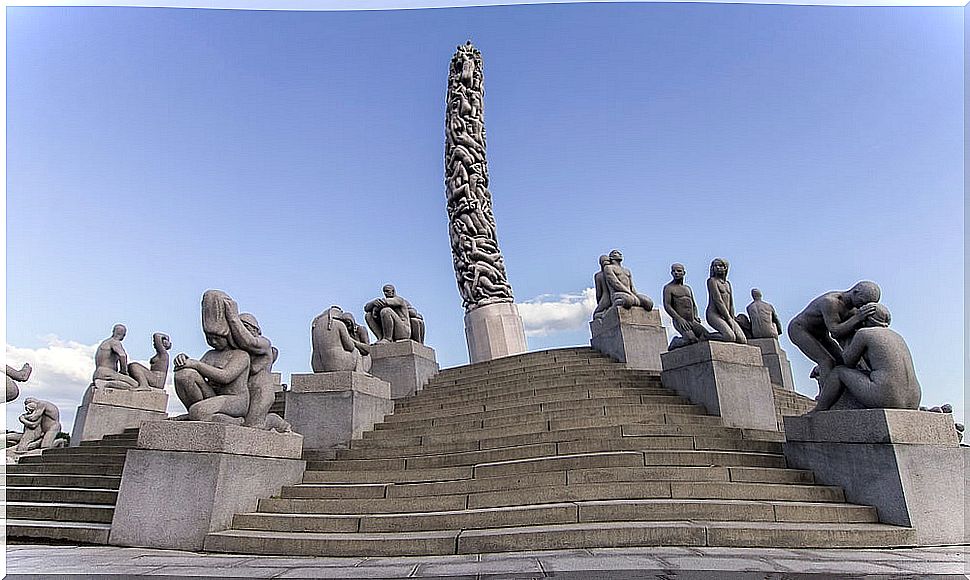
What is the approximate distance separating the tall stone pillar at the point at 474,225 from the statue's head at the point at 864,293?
626 inches

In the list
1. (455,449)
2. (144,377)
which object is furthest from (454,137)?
(455,449)

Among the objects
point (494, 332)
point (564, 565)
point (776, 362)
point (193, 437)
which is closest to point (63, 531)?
point (193, 437)

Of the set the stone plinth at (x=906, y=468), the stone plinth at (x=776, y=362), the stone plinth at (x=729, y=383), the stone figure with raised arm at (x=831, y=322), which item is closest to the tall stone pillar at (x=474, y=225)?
the stone plinth at (x=776, y=362)

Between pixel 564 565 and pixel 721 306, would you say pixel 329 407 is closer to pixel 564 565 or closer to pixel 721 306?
pixel 564 565

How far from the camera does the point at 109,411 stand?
1279 centimetres

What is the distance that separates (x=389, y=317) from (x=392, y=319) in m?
0.09

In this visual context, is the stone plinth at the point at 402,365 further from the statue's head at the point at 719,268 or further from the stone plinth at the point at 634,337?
the statue's head at the point at 719,268

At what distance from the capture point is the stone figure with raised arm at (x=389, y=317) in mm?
14930

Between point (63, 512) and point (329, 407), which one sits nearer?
point (63, 512)

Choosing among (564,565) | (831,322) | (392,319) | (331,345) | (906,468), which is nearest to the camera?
(564,565)

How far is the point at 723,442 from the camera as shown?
7801 millimetres

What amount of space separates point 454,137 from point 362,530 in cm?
2281

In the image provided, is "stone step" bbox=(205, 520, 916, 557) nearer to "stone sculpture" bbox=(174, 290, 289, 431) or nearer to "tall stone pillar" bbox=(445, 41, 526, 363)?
"stone sculpture" bbox=(174, 290, 289, 431)

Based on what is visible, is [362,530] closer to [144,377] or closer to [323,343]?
[323,343]
